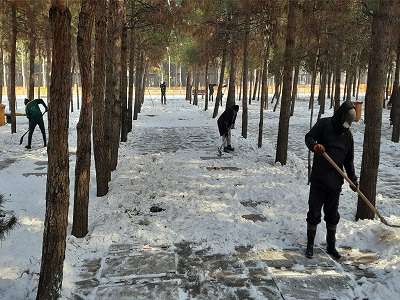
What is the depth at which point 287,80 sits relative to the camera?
10445mm

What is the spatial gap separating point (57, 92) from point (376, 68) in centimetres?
449

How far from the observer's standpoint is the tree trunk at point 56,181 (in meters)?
3.96

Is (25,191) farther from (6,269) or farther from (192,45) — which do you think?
(192,45)

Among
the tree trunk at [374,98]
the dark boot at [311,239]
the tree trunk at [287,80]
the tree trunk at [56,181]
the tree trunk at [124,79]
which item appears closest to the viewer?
the tree trunk at [56,181]

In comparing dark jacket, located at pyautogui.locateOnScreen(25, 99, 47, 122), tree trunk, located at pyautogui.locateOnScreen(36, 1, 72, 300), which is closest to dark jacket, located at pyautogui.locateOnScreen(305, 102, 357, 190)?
tree trunk, located at pyautogui.locateOnScreen(36, 1, 72, 300)

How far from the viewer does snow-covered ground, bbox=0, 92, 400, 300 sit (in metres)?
5.11

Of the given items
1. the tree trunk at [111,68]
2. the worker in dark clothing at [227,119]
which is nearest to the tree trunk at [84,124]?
the tree trunk at [111,68]

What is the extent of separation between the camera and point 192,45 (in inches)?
1232

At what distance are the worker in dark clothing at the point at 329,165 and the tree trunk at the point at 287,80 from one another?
5.27 metres

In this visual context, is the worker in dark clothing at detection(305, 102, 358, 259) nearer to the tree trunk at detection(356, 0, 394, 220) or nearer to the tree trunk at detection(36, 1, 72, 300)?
the tree trunk at detection(356, 0, 394, 220)

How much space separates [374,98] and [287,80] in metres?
4.26

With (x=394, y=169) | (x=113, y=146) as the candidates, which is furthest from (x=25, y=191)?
(x=394, y=169)

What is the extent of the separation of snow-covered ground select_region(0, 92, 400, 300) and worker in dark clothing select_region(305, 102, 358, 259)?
510 millimetres

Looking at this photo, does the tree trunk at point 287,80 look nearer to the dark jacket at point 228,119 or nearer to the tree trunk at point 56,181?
the dark jacket at point 228,119
